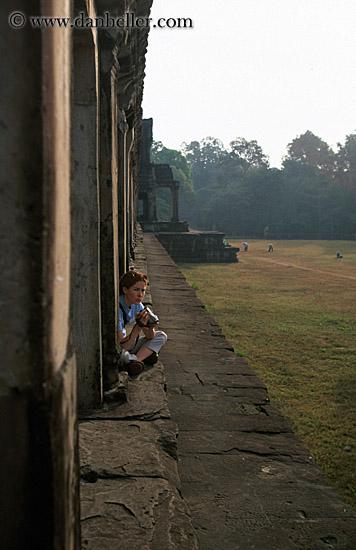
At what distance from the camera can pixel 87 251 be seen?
2.25 metres

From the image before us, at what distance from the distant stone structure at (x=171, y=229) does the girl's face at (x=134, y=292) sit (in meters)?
17.1

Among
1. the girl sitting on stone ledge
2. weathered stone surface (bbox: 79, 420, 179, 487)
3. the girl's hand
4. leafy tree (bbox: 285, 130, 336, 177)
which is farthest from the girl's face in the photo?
leafy tree (bbox: 285, 130, 336, 177)

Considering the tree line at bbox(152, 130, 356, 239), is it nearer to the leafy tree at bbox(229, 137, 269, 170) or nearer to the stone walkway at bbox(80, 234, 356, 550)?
the leafy tree at bbox(229, 137, 269, 170)

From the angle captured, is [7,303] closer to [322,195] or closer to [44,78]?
[44,78]

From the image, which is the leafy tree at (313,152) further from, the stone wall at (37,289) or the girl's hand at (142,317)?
the stone wall at (37,289)

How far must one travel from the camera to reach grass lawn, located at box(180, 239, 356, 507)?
360 cm

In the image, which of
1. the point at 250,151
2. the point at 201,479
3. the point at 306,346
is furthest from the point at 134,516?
the point at 250,151

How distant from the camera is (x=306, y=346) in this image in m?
6.50

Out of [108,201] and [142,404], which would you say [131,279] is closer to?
[108,201]

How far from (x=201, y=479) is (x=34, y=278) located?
69.0 inches

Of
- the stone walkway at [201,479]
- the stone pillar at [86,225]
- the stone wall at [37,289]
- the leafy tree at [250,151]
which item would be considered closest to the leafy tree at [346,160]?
the leafy tree at [250,151]

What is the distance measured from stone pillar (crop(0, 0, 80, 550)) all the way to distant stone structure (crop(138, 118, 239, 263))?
19.5m

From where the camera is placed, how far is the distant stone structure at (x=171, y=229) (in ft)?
68.1


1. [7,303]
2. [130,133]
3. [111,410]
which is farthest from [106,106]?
[130,133]
